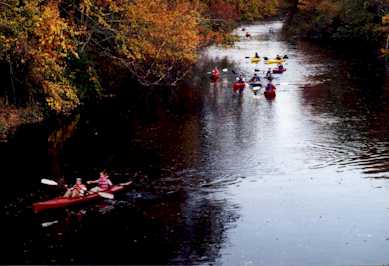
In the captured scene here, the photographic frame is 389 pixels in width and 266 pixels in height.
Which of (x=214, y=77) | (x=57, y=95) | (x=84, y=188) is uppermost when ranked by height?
(x=57, y=95)

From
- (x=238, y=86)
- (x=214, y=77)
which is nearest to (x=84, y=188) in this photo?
→ (x=238, y=86)

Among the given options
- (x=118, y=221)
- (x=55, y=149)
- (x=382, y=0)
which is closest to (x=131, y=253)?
(x=118, y=221)

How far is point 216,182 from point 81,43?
16428mm

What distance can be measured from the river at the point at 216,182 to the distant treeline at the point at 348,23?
30.1 m

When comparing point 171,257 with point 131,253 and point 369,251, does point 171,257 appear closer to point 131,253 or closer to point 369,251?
point 131,253

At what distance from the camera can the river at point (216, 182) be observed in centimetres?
1867

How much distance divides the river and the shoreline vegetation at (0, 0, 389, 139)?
199 centimetres

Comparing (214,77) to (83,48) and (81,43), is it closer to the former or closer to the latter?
(83,48)

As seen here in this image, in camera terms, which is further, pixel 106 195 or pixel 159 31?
pixel 159 31

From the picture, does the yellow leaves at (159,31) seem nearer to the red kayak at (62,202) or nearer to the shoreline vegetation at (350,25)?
the red kayak at (62,202)

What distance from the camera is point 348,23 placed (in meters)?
75.6

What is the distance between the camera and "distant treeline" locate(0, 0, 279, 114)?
97.3 feet

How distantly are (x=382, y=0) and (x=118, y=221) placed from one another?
53.5 m

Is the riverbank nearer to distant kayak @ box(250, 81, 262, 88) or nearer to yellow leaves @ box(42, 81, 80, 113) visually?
yellow leaves @ box(42, 81, 80, 113)
